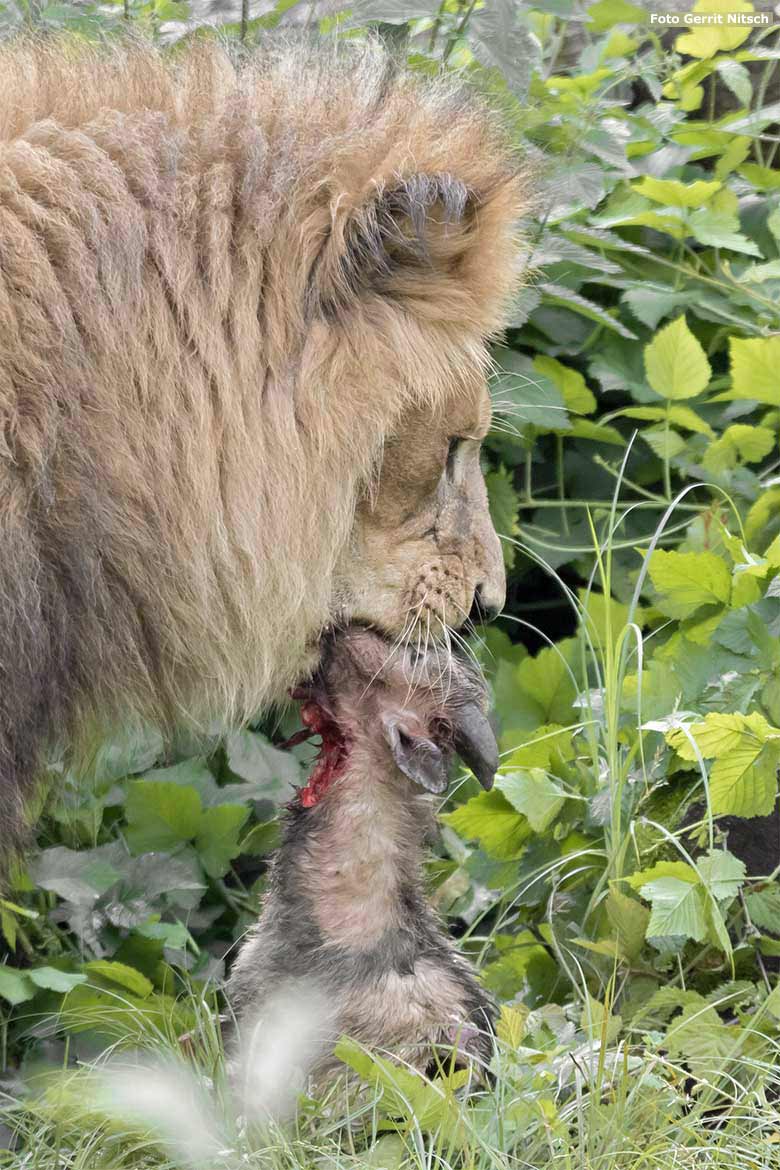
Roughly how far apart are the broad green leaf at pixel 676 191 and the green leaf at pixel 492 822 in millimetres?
1548

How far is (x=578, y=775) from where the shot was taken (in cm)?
301

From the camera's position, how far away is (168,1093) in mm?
2297

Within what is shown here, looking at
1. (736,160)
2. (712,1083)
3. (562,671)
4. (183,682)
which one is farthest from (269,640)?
(736,160)

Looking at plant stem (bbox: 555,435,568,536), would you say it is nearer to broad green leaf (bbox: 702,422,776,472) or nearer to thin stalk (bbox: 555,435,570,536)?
thin stalk (bbox: 555,435,570,536)

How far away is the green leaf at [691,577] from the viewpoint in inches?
111

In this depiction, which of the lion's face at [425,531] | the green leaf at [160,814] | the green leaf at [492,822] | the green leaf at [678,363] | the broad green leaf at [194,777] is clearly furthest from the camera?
the green leaf at [678,363]

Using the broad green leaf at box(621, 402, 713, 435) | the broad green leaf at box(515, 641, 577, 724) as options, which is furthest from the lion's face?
the broad green leaf at box(621, 402, 713, 435)

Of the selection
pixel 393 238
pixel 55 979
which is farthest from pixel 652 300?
pixel 55 979

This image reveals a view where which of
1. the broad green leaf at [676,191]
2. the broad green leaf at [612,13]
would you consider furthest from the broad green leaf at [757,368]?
the broad green leaf at [612,13]

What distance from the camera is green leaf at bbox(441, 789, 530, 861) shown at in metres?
2.91

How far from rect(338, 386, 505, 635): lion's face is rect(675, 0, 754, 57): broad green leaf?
1.88 meters

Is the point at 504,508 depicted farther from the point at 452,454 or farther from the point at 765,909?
the point at 452,454

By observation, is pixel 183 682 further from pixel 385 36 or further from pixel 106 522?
pixel 385 36

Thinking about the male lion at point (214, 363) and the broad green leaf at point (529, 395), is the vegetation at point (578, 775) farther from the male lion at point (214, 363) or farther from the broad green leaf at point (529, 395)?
the male lion at point (214, 363)
